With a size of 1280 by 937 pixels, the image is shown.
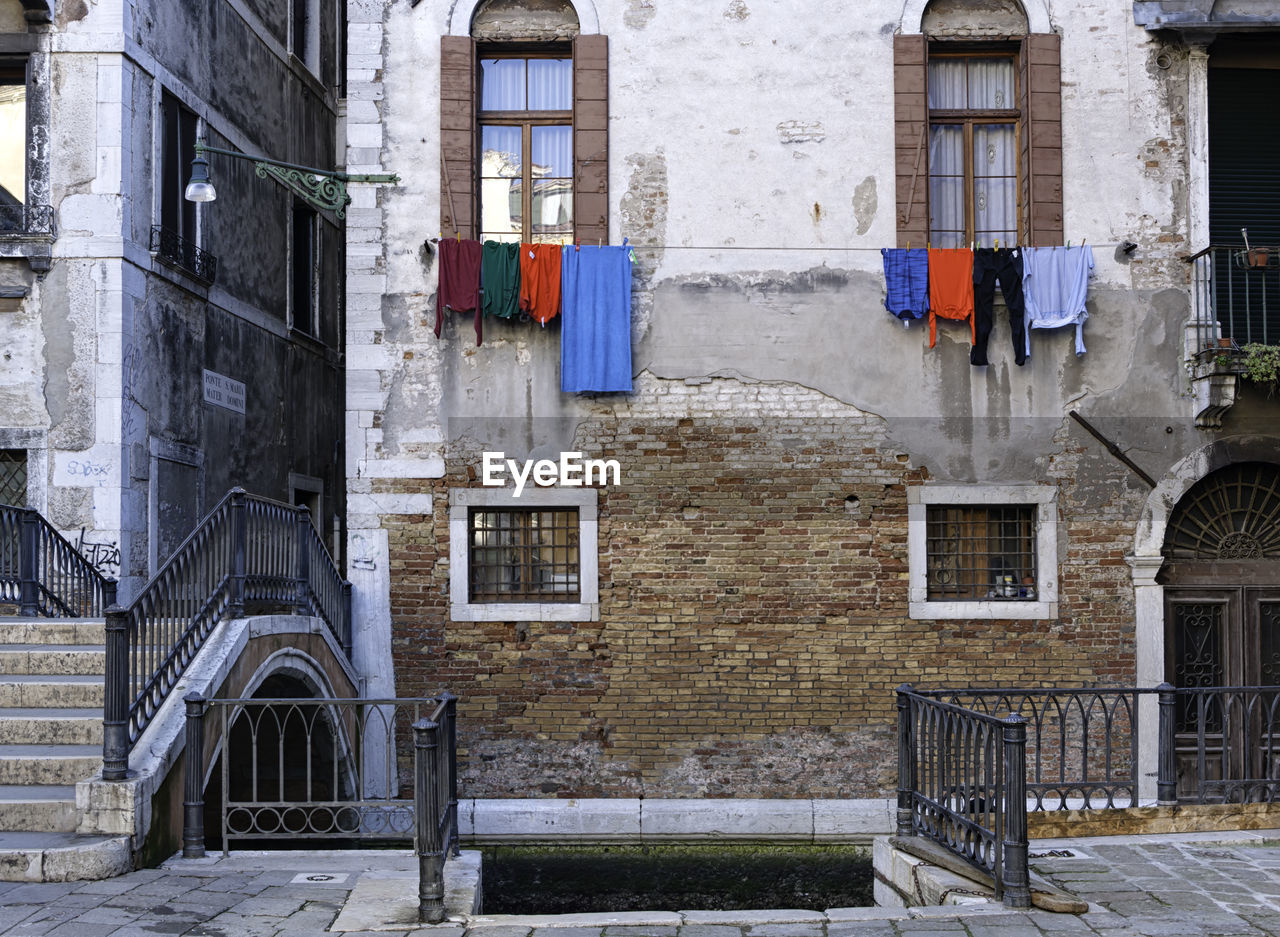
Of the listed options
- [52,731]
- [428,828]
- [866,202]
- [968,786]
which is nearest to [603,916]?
[428,828]

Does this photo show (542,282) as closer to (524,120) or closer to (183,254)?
(524,120)

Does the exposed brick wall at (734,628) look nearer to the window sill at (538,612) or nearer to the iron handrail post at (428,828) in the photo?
the window sill at (538,612)

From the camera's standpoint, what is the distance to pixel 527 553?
12.8m

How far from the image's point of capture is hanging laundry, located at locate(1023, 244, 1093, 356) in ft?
41.1

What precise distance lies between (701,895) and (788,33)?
7.97 m

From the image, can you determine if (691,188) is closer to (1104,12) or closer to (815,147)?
(815,147)

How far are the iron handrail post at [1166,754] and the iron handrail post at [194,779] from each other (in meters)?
6.26

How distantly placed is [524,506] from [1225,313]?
687cm

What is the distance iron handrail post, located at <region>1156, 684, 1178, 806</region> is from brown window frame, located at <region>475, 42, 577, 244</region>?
6.85 meters

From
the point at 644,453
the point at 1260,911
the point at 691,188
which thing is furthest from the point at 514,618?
the point at 1260,911

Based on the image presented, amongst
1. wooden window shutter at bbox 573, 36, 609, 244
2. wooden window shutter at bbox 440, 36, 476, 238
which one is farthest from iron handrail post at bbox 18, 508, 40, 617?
wooden window shutter at bbox 573, 36, 609, 244

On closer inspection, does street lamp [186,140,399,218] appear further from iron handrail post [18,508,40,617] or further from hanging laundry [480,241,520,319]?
iron handrail post [18,508,40,617]

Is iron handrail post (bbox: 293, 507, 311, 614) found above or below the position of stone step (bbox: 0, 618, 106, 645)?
above

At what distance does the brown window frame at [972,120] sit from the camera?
13023 mm
